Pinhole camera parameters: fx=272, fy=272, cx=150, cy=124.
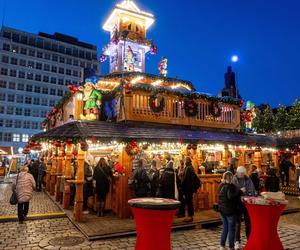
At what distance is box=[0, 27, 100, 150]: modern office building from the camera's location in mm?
64188

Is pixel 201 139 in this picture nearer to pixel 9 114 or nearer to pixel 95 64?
pixel 9 114

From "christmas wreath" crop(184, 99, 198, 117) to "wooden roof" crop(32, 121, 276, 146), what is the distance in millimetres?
771

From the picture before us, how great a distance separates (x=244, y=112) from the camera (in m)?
14.9

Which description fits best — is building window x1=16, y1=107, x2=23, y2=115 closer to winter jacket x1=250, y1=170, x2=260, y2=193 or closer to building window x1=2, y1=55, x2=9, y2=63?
building window x1=2, y1=55, x2=9, y2=63

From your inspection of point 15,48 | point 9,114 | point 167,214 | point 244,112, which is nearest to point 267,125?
point 244,112

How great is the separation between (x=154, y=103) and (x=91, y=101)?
2695 millimetres

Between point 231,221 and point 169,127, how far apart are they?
6.28 metres

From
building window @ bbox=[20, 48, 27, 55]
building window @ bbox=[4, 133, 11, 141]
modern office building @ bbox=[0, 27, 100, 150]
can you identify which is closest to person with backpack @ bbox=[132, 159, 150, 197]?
modern office building @ bbox=[0, 27, 100, 150]

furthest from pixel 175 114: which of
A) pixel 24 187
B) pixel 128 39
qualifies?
pixel 128 39

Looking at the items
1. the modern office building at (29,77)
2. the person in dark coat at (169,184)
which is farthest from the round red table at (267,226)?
the modern office building at (29,77)

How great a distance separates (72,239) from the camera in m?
7.41

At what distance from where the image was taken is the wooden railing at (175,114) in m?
11.4

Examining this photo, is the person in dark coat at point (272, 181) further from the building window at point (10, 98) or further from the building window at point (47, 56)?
the building window at point (47, 56)

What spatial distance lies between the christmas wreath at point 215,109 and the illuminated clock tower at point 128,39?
11.7 meters
